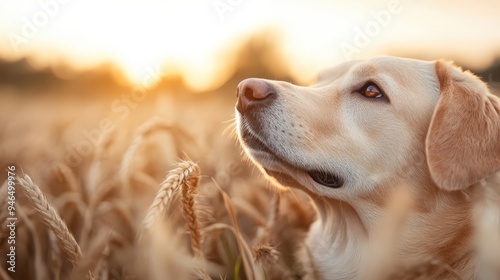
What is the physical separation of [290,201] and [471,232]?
1299mm

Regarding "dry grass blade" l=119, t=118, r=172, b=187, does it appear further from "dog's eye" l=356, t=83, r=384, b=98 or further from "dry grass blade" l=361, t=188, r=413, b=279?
"dry grass blade" l=361, t=188, r=413, b=279

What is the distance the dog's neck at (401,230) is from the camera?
304cm

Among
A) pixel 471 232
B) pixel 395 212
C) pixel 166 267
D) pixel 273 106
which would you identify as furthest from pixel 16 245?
pixel 471 232

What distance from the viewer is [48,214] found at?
214 centimetres

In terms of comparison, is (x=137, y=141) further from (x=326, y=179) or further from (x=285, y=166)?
(x=326, y=179)

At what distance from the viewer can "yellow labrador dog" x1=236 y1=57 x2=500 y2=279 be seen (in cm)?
293

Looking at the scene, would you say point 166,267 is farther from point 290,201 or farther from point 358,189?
point 290,201

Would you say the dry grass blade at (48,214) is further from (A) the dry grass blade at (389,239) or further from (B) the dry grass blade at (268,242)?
(A) the dry grass blade at (389,239)

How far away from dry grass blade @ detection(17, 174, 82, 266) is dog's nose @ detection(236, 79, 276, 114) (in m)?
1.18

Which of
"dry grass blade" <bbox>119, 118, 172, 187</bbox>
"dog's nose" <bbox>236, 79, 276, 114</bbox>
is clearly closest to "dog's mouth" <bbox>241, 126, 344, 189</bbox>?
"dog's nose" <bbox>236, 79, 276, 114</bbox>

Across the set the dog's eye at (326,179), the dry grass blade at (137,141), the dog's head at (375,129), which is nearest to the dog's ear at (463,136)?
the dog's head at (375,129)

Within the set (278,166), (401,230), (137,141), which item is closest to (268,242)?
(278,166)

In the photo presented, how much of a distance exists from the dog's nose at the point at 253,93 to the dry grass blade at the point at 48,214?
118cm

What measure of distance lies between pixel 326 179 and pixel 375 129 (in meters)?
0.40
